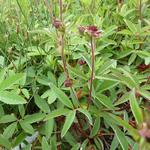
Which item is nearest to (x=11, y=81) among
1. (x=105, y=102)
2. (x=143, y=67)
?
(x=105, y=102)

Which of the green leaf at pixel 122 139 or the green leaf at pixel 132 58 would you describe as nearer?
the green leaf at pixel 122 139

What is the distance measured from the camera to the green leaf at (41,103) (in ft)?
3.38

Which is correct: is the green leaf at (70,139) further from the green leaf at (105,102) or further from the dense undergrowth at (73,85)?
the green leaf at (105,102)

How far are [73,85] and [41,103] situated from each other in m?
0.11

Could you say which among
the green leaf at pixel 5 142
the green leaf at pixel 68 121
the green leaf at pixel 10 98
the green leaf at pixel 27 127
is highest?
the green leaf at pixel 10 98

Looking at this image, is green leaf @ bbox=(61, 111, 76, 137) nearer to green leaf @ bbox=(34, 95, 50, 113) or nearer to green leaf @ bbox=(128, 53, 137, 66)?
green leaf @ bbox=(34, 95, 50, 113)

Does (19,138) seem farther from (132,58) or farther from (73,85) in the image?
(132,58)

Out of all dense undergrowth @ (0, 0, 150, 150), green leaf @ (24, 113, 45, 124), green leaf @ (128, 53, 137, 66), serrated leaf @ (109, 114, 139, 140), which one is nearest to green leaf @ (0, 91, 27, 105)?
dense undergrowth @ (0, 0, 150, 150)

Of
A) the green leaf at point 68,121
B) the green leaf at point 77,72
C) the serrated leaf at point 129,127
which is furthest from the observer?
the green leaf at point 77,72

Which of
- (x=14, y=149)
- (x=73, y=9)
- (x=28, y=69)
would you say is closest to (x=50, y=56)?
(x=28, y=69)

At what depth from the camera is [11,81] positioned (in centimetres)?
92

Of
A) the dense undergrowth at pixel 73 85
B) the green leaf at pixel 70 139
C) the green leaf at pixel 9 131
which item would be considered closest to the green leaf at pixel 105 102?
the dense undergrowth at pixel 73 85

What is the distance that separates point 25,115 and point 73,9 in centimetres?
68

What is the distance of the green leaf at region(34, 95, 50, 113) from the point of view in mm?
1030
